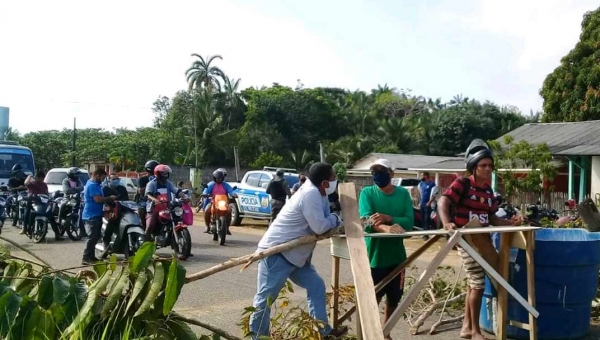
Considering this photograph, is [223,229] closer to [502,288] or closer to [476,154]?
[476,154]

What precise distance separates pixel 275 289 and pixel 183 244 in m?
6.27

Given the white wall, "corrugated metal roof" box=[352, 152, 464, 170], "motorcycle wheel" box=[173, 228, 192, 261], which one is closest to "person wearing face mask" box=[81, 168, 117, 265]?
"motorcycle wheel" box=[173, 228, 192, 261]

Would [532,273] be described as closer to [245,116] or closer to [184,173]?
[184,173]

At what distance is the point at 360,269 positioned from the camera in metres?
4.27

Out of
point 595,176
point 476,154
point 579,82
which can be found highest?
point 579,82

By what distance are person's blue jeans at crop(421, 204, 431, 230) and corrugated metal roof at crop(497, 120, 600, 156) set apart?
5.83 m

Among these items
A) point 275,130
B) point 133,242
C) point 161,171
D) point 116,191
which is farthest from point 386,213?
point 275,130

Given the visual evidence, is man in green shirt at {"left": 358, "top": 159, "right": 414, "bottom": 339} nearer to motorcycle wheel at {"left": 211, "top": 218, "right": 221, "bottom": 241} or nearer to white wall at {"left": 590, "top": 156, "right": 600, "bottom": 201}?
motorcycle wheel at {"left": 211, "top": 218, "right": 221, "bottom": 241}

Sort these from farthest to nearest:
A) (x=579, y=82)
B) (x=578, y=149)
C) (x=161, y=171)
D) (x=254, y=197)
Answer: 1. (x=579, y=82)
2. (x=578, y=149)
3. (x=254, y=197)
4. (x=161, y=171)

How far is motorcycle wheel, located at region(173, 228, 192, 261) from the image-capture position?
11117 mm

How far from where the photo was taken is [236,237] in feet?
52.4

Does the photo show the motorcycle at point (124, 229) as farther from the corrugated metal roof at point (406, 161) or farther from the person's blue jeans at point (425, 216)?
the corrugated metal roof at point (406, 161)

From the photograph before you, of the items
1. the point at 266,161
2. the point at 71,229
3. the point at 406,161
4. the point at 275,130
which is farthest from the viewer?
the point at 275,130

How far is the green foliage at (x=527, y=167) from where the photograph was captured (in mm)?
18453
